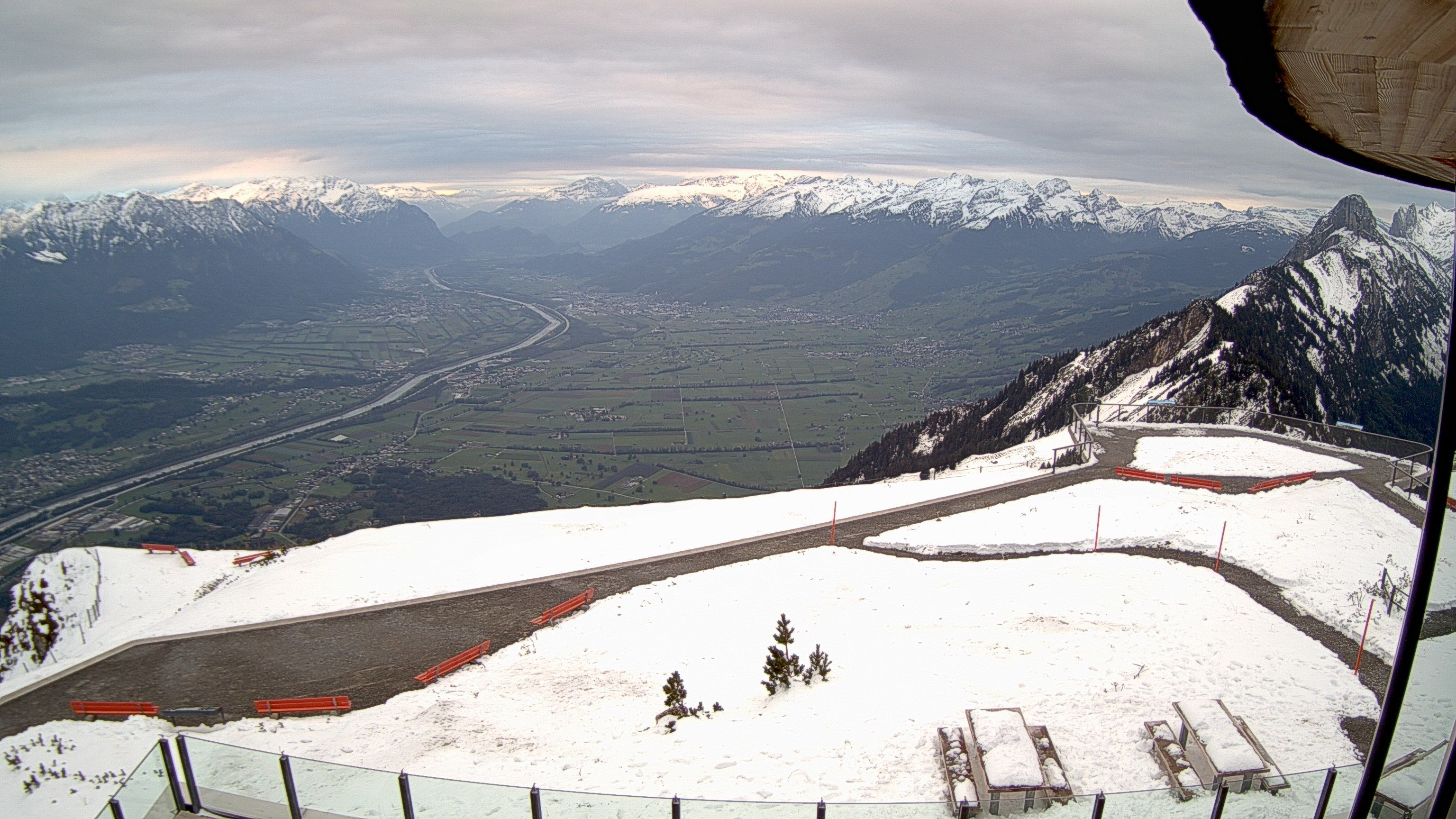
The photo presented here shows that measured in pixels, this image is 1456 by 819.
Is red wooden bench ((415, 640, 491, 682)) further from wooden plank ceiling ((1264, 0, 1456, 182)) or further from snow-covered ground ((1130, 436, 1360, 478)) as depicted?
snow-covered ground ((1130, 436, 1360, 478))

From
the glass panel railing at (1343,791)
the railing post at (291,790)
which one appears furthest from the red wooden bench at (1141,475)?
the railing post at (291,790)

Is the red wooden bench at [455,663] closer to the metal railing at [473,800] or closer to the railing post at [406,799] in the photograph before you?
the metal railing at [473,800]

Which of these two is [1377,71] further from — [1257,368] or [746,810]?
[1257,368]

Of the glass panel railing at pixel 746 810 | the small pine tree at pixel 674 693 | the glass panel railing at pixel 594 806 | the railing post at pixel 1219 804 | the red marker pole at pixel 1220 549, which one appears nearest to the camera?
the glass panel railing at pixel 746 810

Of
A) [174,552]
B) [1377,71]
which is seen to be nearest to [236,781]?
[1377,71]

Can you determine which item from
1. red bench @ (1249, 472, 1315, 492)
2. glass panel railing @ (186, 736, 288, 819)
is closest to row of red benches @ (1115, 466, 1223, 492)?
red bench @ (1249, 472, 1315, 492)

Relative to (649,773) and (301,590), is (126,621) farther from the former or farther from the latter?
(649,773)
